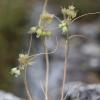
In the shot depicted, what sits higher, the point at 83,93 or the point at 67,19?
the point at 67,19

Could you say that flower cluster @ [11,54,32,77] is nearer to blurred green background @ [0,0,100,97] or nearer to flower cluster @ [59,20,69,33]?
flower cluster @ [59,20,69,33]

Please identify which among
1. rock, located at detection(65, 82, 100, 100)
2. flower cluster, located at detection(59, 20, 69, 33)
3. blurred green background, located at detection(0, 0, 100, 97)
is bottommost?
rock, located at detection(65, 82, 100, 100)

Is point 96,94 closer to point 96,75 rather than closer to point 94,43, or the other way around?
point 96,75

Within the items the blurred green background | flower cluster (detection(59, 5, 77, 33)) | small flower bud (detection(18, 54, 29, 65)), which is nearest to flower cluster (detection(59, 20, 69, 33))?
flower cluster (detection(59, 5, 77, 33))

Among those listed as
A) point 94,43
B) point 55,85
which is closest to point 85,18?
point 94,43

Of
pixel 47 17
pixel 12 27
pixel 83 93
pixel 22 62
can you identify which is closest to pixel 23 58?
pixel 22 62

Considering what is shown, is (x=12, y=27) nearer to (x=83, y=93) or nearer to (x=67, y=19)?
(x=83, y=93)

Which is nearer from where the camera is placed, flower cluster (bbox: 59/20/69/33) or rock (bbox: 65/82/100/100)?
flower cluster (bbox: 59/20/69/33)

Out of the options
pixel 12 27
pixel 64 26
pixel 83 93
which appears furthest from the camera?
pixel 12 27
